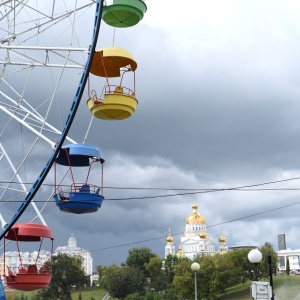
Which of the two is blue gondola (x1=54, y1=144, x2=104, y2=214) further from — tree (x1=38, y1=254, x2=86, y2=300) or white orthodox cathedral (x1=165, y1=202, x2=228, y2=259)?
white orthodox cathedral (x1=165, y1=202, x2=228, y2=259)

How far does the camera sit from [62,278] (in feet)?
317

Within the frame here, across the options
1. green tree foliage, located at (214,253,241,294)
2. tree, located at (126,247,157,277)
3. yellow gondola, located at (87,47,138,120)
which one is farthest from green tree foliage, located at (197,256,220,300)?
yellow gondola, located at (87,47,138,120)

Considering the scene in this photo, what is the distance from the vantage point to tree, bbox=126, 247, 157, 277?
347 feet

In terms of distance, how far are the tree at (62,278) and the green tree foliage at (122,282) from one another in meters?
6.11

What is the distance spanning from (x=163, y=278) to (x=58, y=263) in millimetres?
17763

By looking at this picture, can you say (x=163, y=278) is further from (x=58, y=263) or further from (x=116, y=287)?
(x=58, y=263)

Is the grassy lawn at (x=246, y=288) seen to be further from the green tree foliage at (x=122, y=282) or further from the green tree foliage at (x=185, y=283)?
the green tree foliage at (x=122, y=282)

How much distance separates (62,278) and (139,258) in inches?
633

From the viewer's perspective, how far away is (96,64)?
58.5 feet

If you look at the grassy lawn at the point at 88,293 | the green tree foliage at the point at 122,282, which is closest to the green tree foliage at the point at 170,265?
the green tree foliage at the point at 122,282

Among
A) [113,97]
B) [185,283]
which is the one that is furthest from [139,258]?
[113,97]

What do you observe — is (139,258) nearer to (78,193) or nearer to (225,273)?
(225,273)

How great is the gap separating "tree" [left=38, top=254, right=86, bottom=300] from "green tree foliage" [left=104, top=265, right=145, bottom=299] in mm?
6107

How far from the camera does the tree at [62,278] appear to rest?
93.4 m
